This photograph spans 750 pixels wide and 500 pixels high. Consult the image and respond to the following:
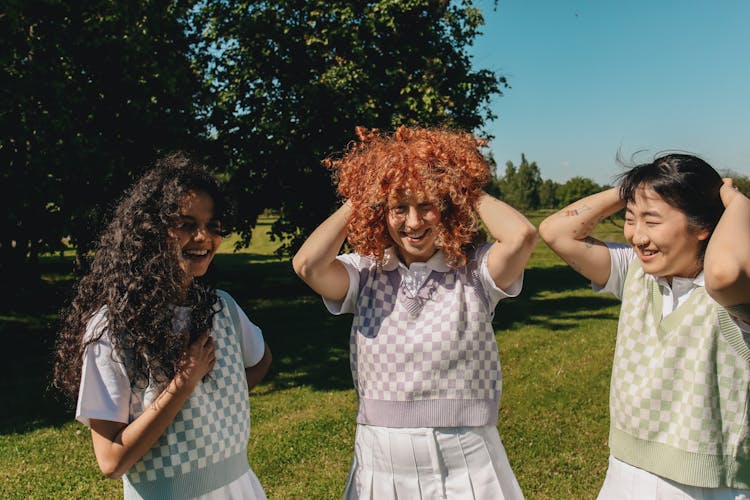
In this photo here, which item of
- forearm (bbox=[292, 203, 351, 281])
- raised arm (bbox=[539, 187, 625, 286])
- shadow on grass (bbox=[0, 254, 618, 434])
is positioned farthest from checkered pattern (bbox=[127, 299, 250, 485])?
shadow on grass (bbox=[0, 254, 618, 434])

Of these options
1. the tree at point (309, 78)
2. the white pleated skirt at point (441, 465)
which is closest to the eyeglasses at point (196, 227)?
the white pleated skirt at point (441, 465)

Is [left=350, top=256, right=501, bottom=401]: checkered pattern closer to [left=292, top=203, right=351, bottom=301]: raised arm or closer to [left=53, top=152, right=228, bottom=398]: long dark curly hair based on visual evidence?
[left=292, top=203, right=351, bottom=301]: raised arm

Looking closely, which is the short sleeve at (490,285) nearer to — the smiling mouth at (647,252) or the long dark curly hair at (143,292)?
the smiling mouth at (647,252)

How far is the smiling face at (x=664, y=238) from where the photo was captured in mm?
2240

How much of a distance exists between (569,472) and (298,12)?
481 inches

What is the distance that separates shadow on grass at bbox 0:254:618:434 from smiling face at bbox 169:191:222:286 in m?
1.95

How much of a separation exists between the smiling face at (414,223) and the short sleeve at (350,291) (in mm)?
212

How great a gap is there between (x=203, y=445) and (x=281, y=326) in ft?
32.4

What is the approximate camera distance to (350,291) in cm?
261

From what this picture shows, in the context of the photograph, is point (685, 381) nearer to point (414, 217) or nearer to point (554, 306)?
point (414, 217)

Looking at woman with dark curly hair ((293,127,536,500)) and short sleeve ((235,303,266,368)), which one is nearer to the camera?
woman with dark curly hair ((293,127,536,500))

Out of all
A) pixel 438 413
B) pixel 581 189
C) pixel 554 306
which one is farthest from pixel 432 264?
pixel 581 189

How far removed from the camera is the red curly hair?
7.94ft

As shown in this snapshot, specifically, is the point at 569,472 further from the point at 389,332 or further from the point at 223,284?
the point at 223,284
